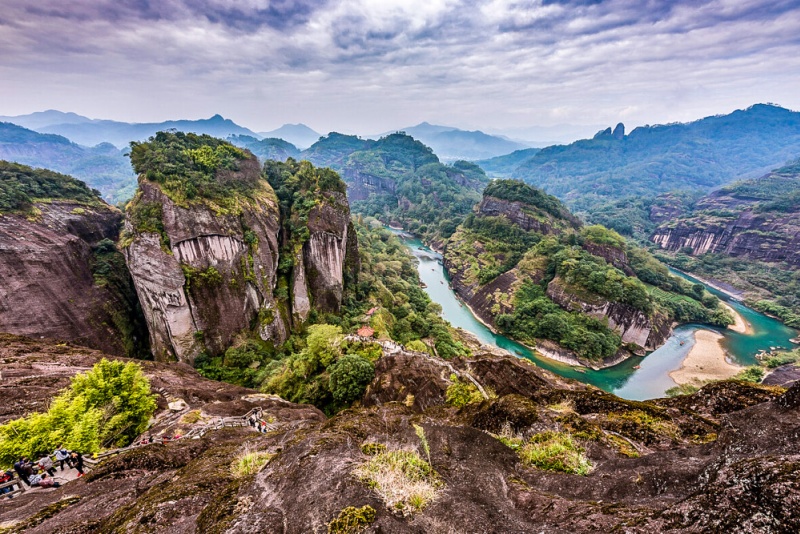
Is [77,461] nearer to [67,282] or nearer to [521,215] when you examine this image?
[67,282]

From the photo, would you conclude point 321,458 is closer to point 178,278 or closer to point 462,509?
point 462,509

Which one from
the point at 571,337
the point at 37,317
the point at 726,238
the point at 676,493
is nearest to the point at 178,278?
the point at 37,317

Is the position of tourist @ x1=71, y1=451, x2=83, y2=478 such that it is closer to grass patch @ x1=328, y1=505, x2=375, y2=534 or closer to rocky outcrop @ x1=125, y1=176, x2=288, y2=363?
grass patch @ x1=328, y1=505, x2=375, y2=534

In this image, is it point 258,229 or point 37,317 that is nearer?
point 37,317

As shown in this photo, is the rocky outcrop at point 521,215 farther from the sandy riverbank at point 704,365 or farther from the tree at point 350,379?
the tree at point 350,379

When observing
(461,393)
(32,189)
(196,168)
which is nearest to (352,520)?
(461,393)

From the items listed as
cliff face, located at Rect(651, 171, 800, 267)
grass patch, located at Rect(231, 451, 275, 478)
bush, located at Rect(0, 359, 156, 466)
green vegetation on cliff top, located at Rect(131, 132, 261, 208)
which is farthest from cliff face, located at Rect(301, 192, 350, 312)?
cliff face, located at Rect(651, 171, 800, 267)

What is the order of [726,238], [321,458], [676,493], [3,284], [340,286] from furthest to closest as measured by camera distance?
[726,238] < [340,286] < [3,284] < [321,458] < [676,493]

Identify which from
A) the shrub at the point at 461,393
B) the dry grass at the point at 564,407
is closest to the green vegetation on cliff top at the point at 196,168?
the shrub at the point at 461,393
